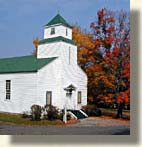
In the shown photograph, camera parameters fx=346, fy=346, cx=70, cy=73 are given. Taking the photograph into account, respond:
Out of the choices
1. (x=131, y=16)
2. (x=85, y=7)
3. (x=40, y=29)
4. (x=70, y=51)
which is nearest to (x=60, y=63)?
(x=70, y=51)

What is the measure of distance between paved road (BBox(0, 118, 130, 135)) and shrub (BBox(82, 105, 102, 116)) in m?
0.09

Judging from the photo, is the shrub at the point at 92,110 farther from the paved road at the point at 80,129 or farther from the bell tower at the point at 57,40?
the bell tower at the point at 57,40

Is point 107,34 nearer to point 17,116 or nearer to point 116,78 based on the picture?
point 116,78

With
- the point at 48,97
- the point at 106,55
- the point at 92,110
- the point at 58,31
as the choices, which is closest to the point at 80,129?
the point at 92,110

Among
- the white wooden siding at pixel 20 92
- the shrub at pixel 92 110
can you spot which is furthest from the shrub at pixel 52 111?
the shrub at pixel 92 110

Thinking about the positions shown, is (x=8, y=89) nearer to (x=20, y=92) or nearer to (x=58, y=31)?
Answer: (x=20, y=92)

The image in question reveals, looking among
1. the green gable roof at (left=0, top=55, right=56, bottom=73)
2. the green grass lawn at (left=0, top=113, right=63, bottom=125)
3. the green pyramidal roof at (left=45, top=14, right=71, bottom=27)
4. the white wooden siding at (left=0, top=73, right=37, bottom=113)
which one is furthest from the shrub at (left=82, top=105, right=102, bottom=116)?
the green pyramidal roof at (left=45, top=14, right=71, bottom=27)

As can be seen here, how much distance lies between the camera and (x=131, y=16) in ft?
16.0

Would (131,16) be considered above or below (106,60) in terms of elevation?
above

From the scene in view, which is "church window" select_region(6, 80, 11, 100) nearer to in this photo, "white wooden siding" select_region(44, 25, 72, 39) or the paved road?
the paved road

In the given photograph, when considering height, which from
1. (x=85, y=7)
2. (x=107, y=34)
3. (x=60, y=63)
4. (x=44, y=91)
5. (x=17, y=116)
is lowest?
(x=17, y=116)

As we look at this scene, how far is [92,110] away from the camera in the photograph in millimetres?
5145

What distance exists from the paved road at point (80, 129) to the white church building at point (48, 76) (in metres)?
0.25

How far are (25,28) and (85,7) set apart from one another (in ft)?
3.11
